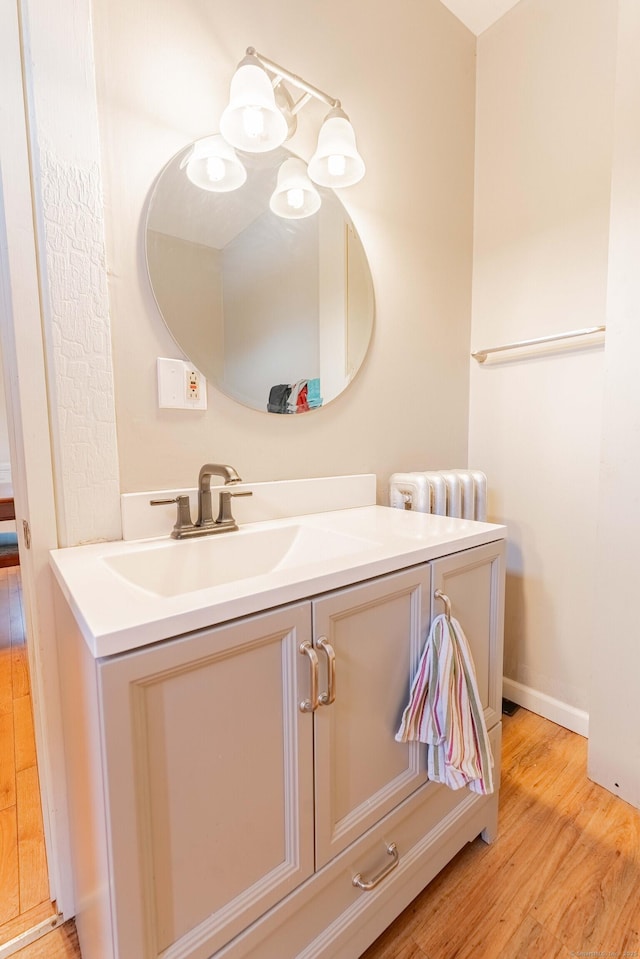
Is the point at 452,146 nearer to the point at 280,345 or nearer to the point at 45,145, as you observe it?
the point at 280,345

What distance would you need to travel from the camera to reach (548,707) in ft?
5.39

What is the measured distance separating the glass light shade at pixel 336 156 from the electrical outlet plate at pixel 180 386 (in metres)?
0.66

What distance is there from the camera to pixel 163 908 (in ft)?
1.95

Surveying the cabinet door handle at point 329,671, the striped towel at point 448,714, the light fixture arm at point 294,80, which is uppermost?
the light fixture arm at point 294,80

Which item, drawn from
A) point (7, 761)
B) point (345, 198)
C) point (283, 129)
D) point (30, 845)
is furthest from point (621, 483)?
point (7, 761)

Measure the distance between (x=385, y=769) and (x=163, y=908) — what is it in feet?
1.47

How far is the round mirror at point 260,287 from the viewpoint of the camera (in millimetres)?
1047

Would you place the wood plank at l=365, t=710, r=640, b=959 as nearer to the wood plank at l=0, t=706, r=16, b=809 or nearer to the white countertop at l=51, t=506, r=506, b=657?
the white countertop at l=51, t=506, r=506, b=657

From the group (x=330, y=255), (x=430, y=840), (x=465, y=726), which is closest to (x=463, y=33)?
(x=330, y=255)

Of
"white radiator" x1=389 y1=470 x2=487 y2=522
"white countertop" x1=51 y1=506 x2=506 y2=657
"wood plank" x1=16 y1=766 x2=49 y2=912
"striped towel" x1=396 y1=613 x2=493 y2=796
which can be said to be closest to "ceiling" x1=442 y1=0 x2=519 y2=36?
"white radiator" x1=389 y1=470 x2=487 y2=522

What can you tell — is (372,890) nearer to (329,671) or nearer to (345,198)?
(329,671)

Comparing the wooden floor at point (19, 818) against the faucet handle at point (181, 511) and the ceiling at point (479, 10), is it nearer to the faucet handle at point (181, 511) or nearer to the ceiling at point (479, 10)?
the faucet handle at point (181, 511)

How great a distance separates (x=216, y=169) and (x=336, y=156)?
1.07 ft

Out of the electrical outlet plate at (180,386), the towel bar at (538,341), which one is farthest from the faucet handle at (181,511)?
the towel bar at (538,341)
